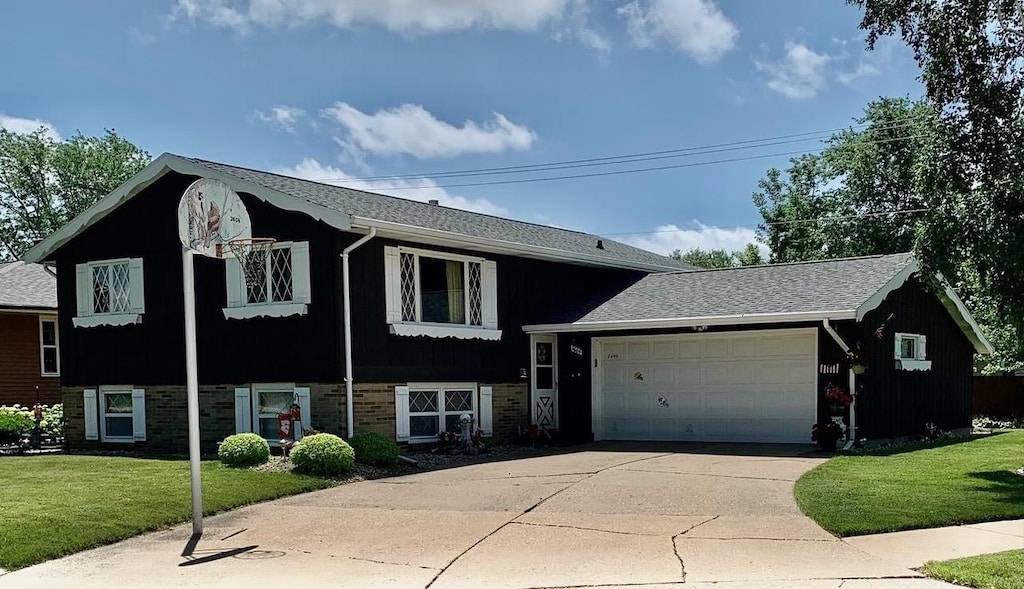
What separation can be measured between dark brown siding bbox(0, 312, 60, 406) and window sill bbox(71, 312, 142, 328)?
17.1 ft

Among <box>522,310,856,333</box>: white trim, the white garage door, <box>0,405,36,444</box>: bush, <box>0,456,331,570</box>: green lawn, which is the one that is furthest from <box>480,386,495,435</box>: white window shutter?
<box>0,405,36,444</box>: bush

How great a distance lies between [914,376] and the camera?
60.3ft

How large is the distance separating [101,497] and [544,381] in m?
9.94

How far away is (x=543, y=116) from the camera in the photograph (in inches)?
855

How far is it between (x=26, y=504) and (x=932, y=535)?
30.1ft

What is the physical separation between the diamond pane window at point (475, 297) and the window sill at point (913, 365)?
25.1 feet

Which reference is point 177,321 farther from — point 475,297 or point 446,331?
point 475,297

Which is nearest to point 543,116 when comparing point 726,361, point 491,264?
point 491,264

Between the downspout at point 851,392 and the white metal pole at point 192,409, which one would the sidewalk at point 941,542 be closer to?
the white metal pole at point 192,409

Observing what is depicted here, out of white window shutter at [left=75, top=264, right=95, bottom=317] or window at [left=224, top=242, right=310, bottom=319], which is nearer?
window at [left=224, top=242, right=310, bottom=319]

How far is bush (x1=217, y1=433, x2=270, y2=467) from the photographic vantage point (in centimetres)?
1338

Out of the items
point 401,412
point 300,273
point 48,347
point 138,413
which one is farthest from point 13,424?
point 401,412

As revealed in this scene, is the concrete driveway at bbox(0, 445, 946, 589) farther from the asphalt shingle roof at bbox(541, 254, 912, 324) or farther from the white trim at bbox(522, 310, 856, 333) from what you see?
the asphalt shingle roof at bbox(541, 254, 912, 324)

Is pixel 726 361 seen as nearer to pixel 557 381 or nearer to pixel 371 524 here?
pixel 557 381
